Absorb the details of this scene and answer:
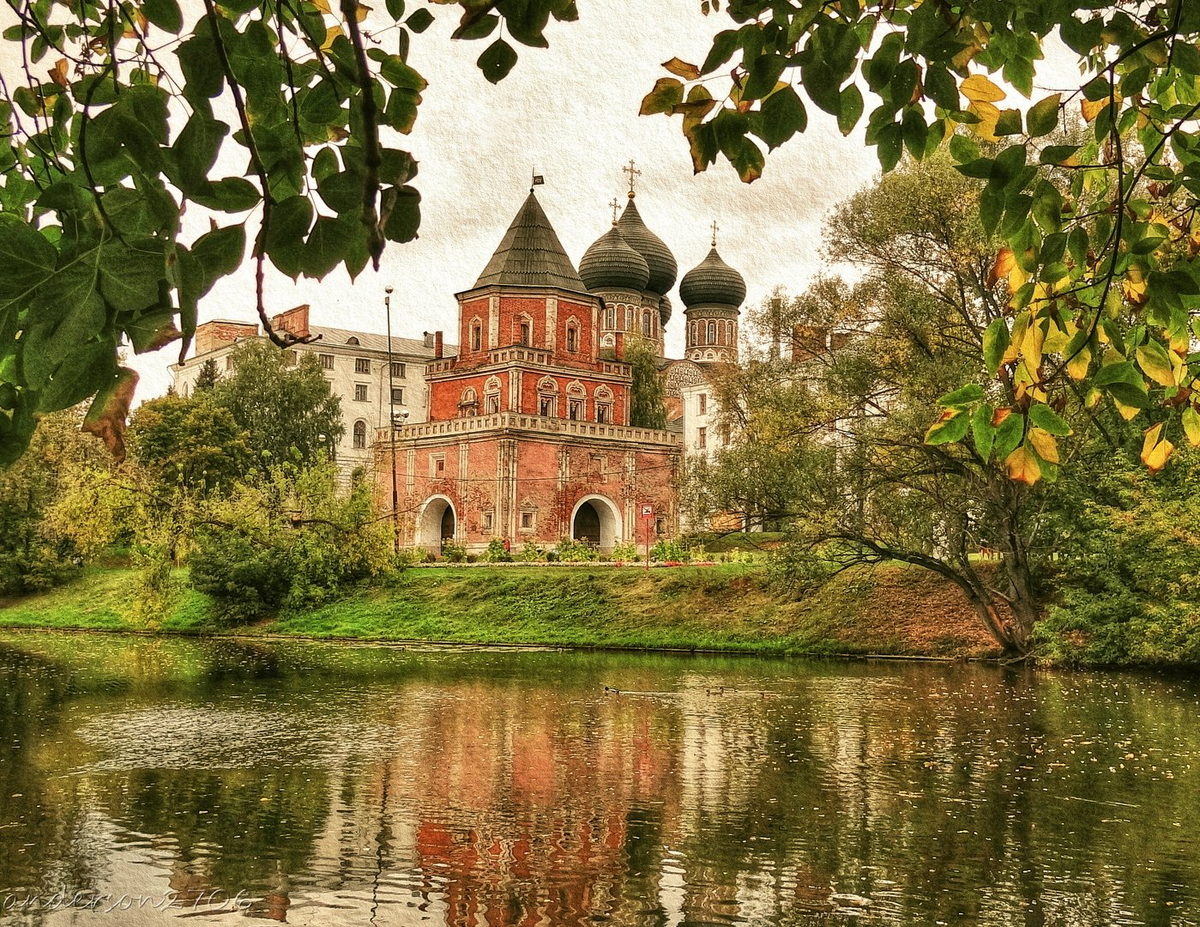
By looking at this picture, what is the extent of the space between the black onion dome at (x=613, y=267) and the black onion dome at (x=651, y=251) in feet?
6.56

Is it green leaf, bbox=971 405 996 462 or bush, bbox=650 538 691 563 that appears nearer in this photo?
green leaf, bbox=971 405 996 462

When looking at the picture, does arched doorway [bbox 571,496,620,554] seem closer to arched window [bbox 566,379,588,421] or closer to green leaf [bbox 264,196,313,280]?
arched window [bbox 566,379,588,421]

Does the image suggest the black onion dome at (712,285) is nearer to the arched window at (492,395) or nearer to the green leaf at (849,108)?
the arched window at (492,395)

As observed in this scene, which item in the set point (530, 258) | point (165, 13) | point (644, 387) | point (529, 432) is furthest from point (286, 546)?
point (165, 13)

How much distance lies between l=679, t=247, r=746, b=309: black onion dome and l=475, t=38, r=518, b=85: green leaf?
2355 inches

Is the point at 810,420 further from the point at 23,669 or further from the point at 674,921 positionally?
the point at 674,921

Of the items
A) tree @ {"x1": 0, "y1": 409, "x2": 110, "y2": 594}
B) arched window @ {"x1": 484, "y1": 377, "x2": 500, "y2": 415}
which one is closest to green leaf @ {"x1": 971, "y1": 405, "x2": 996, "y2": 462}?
tree @ {"x1": 0, "y1": 409, "x2": 110, "y2": 594}

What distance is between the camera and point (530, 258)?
42562 millimetres

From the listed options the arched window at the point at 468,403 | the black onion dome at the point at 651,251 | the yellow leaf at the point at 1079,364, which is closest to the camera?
the yellow leaf at the point at 1079,364

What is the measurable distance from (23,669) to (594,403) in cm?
2613

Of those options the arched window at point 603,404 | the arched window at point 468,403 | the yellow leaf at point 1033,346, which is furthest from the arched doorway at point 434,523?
the yellow leaf at point 1033,346

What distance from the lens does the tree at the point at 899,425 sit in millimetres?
20531

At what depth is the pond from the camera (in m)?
6.66

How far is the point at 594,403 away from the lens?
→ 43469 mm
